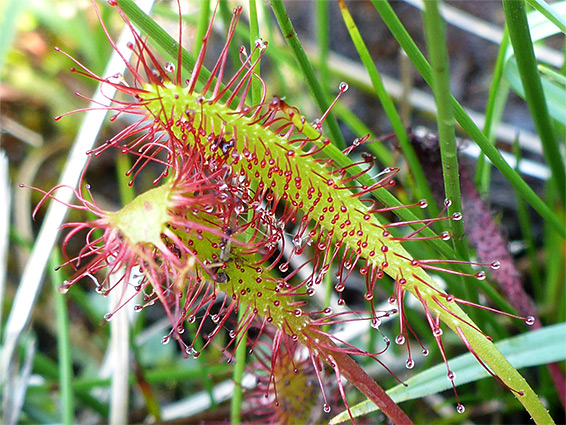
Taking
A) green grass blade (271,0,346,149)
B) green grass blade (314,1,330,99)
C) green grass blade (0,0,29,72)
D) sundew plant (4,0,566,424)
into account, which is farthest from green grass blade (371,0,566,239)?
green grass blade (0,0,29,72)

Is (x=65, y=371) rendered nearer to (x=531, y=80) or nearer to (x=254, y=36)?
(x=254, y=36)

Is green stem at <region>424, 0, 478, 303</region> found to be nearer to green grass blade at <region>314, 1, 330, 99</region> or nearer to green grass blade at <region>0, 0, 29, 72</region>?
green grass blade at <region>314, 1, 330, 99</region>

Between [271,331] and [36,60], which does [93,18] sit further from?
[271,331]

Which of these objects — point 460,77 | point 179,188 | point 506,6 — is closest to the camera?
point 179,188

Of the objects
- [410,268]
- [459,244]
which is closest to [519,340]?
[459,244]

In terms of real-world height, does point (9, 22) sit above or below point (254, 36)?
above

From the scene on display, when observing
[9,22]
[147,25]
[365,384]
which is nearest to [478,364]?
[365,384]

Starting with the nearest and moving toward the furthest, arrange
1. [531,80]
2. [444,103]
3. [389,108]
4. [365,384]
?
[444,103], [365,384], [531,80], [389,108]
